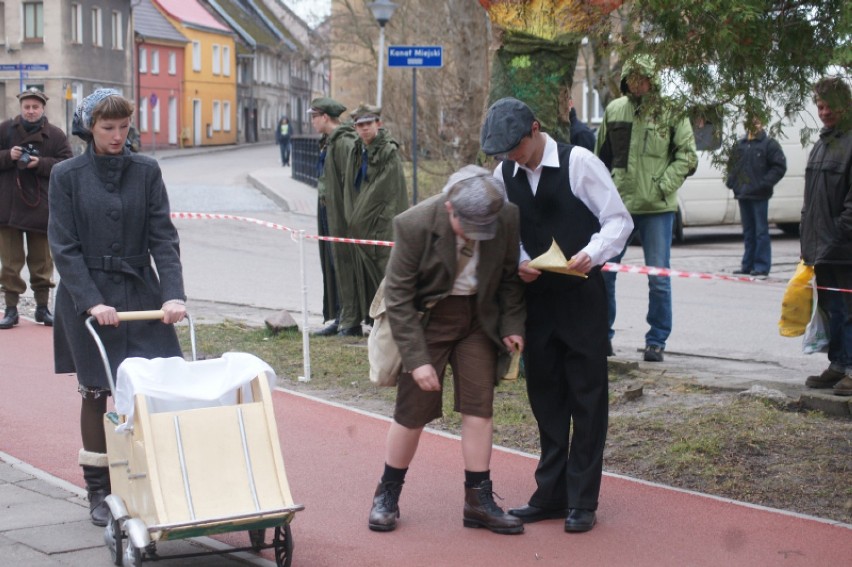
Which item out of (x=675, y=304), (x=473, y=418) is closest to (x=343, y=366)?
(x=473, y=418)

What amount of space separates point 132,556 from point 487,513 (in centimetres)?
160

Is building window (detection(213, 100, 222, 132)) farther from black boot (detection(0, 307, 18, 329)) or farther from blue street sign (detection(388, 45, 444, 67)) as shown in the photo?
black boot (detection(0, 307, 18, 329))

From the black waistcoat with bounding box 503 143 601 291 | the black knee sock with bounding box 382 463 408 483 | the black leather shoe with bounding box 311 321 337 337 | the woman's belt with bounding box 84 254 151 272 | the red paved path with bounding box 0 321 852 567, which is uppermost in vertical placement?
the black waistcoat with bounding box 503 143 601 291

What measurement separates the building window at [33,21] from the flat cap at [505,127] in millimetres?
58124

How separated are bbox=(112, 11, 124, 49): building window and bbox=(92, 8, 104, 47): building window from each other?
5.49 feet

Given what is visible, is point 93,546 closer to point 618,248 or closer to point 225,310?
point 618,248

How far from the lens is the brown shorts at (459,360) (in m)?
5.63

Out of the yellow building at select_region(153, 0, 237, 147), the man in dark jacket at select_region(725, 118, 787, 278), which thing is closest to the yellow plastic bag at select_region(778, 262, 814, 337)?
the man in dark jacket at select_region(725, 118, 787, 278)

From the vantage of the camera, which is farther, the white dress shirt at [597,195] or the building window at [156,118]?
the building window at [156,118]

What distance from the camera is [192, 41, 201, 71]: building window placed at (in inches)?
3051

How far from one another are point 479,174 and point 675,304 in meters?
8.68

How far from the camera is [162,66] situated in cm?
7281

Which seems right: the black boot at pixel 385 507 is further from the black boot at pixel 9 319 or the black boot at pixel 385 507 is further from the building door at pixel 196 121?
the building door at pixel 196 121

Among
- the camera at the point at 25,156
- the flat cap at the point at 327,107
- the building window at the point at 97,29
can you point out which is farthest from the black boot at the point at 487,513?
the building window at the point at 97,29
